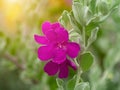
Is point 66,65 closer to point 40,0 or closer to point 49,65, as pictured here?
point 49,65

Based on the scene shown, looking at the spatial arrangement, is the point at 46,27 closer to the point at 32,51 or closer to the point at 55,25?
the point at 55,25

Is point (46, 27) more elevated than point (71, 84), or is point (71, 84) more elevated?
point (46, 27)

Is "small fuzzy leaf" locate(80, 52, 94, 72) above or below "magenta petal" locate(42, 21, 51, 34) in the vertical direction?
below

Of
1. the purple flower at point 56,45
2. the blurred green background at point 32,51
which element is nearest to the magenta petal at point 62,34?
the purple flower at point 56,45

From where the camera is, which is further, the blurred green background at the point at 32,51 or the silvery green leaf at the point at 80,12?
the blurred green background at the point at 32,51

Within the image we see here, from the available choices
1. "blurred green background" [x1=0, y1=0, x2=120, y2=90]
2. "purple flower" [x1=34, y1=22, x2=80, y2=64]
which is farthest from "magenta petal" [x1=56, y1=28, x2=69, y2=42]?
"blurred green background" [x1=0, y1=0, x2=120, y2=90]

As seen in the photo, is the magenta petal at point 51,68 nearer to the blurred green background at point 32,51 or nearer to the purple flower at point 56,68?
the purple flower at point 56,68

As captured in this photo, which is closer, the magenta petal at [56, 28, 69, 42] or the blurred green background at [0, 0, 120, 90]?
the magenta petal at [56, 28, 69, 42]

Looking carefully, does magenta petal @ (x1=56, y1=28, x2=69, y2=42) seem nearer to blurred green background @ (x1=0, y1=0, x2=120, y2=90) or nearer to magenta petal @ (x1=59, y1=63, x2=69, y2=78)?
magenta petal @ (x1=59, y1=63, x2=69, y2=78)

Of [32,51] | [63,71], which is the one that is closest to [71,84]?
[63,71]
